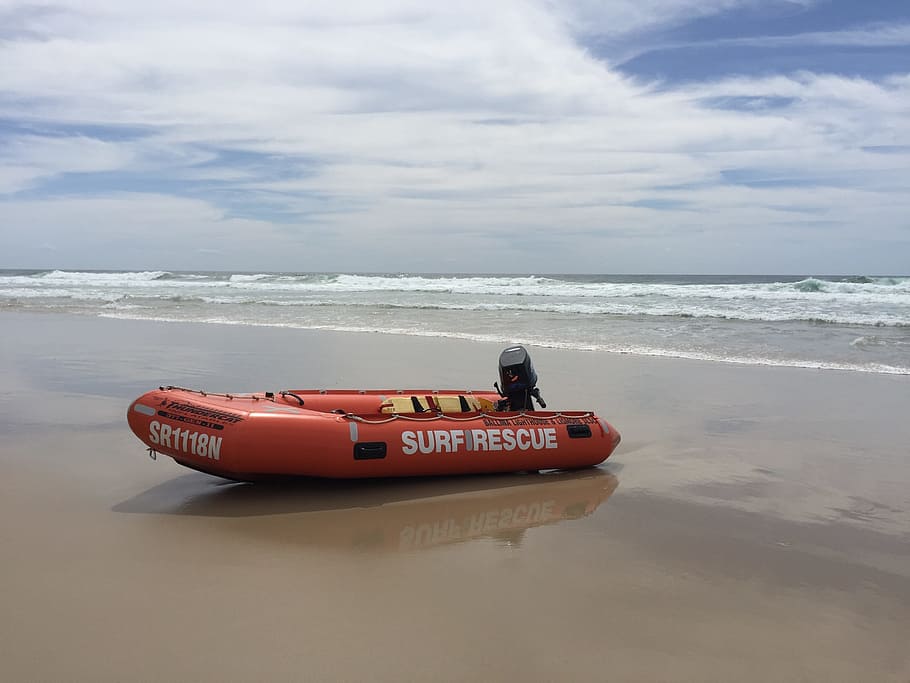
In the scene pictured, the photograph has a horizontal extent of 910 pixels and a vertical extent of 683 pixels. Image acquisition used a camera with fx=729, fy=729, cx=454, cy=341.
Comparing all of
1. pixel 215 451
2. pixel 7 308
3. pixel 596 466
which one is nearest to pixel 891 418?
pixel 596 466

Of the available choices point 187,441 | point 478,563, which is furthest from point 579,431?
point 187,441

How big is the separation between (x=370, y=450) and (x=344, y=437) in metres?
0.21

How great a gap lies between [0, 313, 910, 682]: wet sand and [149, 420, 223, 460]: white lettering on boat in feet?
1.14

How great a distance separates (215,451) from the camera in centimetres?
493

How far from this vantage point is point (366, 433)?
536 cm

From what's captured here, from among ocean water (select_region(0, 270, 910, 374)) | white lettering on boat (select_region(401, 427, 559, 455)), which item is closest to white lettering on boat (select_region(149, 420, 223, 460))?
white lettering on boat (select_region(401, 427, 559, 455))

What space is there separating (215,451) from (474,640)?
8.21 ft

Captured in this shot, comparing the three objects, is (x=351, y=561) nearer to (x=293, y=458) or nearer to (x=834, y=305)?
(x=293, y=458)

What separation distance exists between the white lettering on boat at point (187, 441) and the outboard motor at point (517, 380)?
8.54 feet

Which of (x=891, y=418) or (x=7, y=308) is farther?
(x=7, y=308)

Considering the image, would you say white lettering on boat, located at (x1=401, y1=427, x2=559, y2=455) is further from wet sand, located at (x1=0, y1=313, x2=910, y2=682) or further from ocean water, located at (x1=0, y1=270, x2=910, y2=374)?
ocean water, located at (x1=0, y1=270, x2=910, y2=374)

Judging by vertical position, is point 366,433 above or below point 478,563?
above

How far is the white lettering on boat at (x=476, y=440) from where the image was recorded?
5500mm

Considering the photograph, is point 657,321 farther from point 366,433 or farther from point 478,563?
point 478,563
